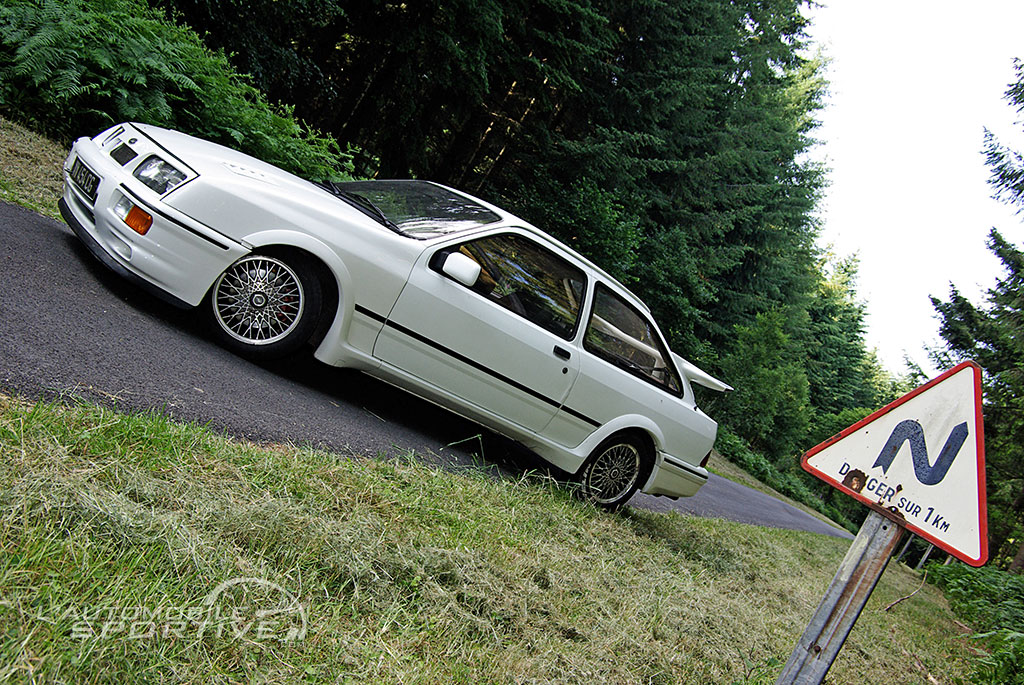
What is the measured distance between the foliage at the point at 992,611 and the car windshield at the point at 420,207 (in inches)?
203

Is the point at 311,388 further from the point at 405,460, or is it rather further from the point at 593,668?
the point at 593,668

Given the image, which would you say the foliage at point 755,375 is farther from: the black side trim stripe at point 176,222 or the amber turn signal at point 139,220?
the amber turn signal at point 139,220

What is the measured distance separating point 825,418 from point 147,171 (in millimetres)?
51656

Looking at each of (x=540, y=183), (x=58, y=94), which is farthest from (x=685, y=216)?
(x=58, y=94)

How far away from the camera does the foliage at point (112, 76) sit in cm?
808

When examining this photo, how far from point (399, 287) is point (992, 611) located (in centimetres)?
1026

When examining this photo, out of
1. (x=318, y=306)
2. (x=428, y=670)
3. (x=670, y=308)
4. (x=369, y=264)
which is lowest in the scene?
(x=428, y=670)

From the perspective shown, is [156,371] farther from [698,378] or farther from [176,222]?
[698,378]

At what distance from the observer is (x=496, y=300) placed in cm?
563

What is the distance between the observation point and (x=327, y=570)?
3047 millimetres

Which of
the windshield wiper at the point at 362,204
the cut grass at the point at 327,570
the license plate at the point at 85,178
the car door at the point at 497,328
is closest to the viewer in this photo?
the cut grass at the point at 327,570

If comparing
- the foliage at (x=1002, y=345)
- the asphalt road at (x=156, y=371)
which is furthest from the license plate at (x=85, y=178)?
the foliage at (x=1002, y=345)

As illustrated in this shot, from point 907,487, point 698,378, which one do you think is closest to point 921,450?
point 907,487

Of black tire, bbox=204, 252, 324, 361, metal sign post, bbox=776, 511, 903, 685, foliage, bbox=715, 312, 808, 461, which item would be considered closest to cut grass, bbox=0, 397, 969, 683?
metal sign post, bbox=776, 511, 903, 685
